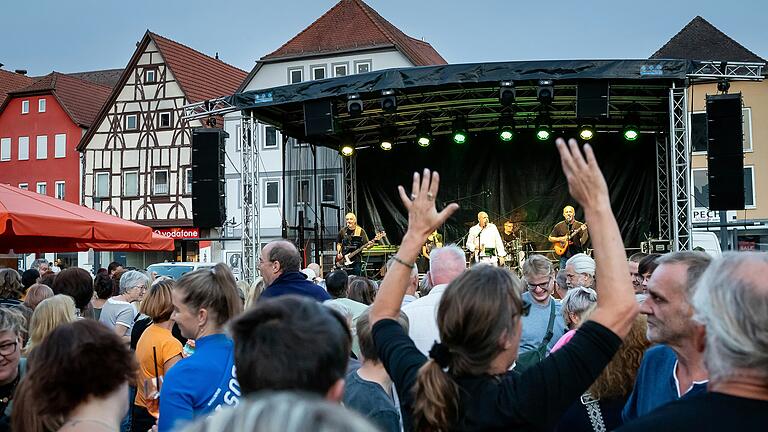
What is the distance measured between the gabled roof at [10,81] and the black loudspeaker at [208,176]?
120 ft

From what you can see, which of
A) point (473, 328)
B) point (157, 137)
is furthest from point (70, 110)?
point (473, 328)

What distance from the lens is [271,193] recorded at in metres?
32.2

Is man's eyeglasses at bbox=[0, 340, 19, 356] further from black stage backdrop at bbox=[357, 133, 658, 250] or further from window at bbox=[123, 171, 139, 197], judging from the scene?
window at bbox=[123, 171, 139, 197]

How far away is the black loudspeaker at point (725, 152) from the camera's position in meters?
11.2

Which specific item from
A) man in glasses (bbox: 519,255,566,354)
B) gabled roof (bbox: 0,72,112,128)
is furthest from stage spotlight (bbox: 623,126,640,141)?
gabled roof (bbox: 0,72,112,128)

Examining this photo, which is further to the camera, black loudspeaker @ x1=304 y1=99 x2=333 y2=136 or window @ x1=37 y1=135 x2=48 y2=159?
window @ x1=37 y1=135 x2=48 y2=159

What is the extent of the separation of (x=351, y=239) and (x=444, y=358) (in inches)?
542

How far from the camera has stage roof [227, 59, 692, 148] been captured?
1173 centimetres

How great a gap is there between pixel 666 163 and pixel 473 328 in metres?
14.4

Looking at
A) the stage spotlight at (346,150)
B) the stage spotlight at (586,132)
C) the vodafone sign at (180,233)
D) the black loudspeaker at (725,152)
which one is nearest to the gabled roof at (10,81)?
the vodafone sign at (180,233)

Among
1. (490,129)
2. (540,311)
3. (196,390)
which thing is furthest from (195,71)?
(196,390)

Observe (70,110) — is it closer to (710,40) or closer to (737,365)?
(710,40)

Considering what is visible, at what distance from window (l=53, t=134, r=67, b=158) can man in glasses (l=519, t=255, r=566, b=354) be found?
3572 centimetres

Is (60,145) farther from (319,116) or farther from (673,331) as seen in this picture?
(673,331)
